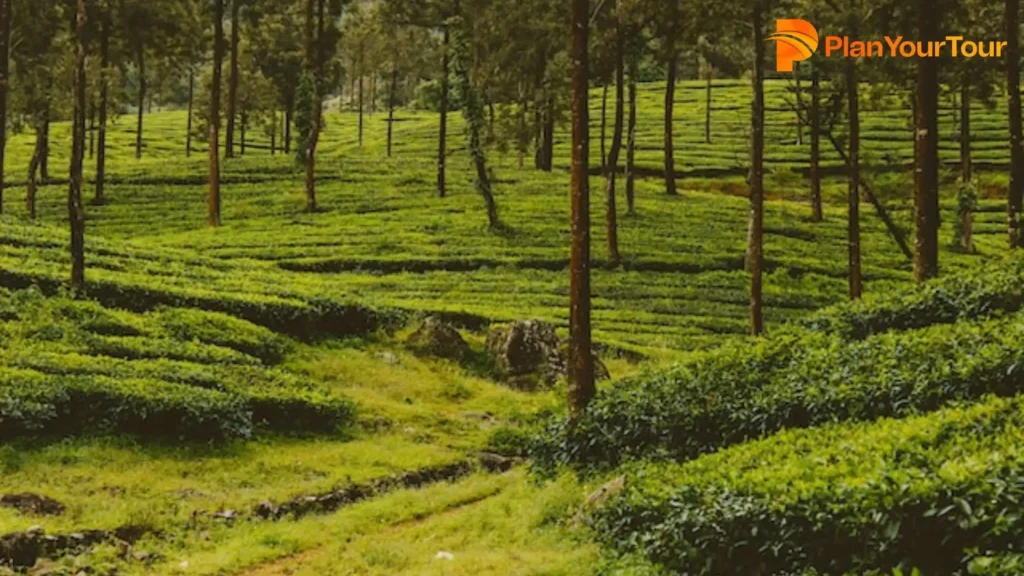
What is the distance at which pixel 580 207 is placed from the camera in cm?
1511

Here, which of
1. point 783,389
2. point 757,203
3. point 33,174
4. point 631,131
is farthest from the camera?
point 33,174

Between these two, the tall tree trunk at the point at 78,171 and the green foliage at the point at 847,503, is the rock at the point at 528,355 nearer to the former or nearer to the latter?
the tall tree trunk at the point at 78,171

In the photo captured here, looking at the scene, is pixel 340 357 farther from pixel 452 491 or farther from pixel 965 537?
pixel 965 537

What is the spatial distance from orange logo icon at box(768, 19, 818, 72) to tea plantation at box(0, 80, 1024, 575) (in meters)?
6.32

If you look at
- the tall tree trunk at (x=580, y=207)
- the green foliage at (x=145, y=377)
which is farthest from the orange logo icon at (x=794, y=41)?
the green foliage at (x=145, y=377)

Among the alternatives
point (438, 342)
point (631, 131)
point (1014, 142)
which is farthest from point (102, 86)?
point (1014, 142)

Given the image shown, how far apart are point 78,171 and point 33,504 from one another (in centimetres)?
957

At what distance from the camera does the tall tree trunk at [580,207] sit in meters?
14.9

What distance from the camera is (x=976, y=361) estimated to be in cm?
1103

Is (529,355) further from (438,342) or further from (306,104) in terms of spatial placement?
(306,104)

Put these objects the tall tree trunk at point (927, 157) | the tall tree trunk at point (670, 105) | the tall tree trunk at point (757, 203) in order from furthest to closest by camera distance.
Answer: the tall tree trunk at point (670, 105)
the tall tree trunk at point (757, 203)
the tall tree trunk at point (927, 157)

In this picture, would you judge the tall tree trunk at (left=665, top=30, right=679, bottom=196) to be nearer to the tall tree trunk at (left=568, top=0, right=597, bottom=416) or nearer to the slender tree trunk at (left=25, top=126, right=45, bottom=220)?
the tall tree trunk at (left=568, top=0, right=597, bottom=416)

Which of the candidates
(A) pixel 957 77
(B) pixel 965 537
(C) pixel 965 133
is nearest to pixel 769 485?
(B) pixel 965 537

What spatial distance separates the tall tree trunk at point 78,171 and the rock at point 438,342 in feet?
27.8
